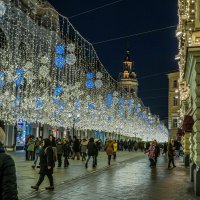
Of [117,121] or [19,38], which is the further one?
[117,121]

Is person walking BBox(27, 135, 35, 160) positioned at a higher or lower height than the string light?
lower

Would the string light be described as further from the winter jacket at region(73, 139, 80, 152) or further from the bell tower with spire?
the bell tower with spire

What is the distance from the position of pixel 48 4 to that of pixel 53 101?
1349 centimetres

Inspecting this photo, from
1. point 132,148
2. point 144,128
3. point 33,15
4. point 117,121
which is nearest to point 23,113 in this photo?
point 33,15

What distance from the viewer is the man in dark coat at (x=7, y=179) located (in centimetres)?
459

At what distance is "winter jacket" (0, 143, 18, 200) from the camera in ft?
15.0

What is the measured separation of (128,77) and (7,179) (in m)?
145

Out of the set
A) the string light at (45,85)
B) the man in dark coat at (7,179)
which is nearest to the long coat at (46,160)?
the man in dark coat at (7,179)

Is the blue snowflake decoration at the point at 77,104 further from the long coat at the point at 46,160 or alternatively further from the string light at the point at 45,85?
the long coat at the point at 46,160

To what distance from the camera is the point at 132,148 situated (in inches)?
2717

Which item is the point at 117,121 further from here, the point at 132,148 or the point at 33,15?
the point at 33,15

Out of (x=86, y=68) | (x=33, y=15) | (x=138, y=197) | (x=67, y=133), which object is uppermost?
(x=33, y=15)

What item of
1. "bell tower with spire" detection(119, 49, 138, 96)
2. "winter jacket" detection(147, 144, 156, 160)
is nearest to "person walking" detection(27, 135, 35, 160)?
"winter jacket" detection(147, 144, 156, 160)

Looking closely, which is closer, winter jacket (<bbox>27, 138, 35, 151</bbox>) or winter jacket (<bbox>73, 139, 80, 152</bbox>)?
winter jacket (<bbox>27, 138, 35, 151</bbox>)
